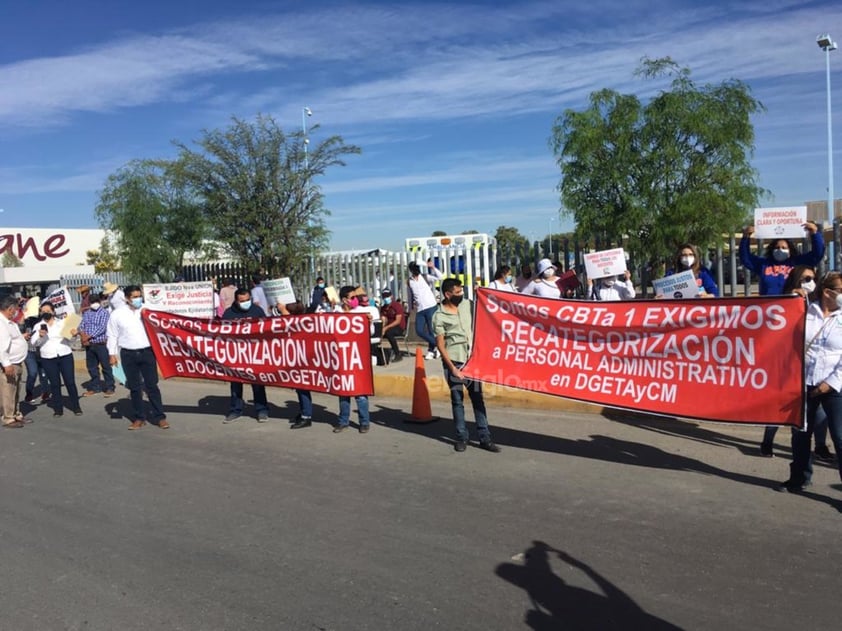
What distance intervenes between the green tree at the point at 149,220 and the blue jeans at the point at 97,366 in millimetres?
Result: 9935

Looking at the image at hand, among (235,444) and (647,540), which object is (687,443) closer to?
(647,540)

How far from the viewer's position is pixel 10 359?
10383 millimetres

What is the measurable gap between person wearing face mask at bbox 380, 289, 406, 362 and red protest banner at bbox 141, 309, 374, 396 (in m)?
4.24

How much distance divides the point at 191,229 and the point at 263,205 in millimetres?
5803

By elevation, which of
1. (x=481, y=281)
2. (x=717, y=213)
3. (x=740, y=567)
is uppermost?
(x=717, y=213)

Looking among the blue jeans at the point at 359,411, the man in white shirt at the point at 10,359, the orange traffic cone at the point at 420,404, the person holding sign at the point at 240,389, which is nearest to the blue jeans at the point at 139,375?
the person holding sign at the point at 240,389

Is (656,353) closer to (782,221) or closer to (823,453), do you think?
(823,453)

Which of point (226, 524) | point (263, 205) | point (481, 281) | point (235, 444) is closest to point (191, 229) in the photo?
point (263, 205)

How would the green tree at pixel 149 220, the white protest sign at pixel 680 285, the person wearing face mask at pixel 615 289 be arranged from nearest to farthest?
1. the white protest sign at pixel 680 285
2. the person wearing face mask at pixel 615 289
3. the green tree at pixel 149 220

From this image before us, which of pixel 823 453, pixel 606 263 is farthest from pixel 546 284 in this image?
pixel 823 453

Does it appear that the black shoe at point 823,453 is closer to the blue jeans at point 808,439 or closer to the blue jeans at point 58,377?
the blue jeans at point 808,439

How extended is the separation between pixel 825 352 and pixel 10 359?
32.9 ft

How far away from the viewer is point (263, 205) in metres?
19.2

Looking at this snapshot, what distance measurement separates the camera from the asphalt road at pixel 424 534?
431 centimetres
